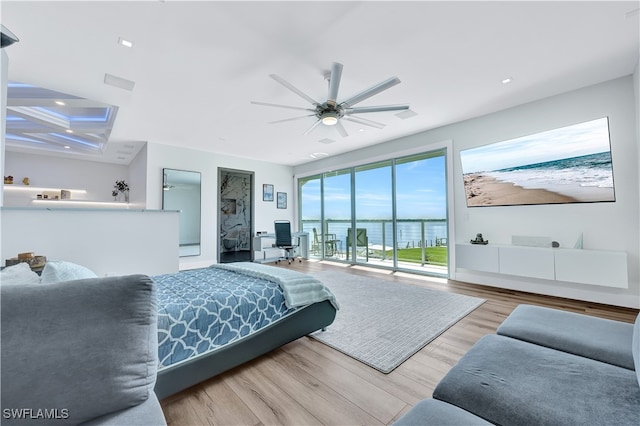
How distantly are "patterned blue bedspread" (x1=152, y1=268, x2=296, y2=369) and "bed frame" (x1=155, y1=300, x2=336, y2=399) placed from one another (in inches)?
1.7

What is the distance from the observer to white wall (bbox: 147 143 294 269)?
17.9ft

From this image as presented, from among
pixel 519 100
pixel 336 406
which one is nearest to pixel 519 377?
pixel 336 406

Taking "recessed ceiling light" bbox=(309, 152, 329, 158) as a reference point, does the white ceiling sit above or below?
below

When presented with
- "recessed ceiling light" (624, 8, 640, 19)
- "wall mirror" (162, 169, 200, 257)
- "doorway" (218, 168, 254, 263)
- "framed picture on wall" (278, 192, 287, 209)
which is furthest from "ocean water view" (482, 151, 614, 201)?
"wall mirror" (162, 169, 200, 257)

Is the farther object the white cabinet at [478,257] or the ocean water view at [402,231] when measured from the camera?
the ocean water view at [402,231]

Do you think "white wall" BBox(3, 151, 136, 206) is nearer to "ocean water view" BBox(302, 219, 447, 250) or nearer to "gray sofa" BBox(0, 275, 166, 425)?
"ocean water view" BBox(302, 219, 447, 250)

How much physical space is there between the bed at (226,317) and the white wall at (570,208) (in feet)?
11.0

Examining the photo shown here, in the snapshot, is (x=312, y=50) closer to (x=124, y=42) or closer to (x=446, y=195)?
(x=124, y=42)

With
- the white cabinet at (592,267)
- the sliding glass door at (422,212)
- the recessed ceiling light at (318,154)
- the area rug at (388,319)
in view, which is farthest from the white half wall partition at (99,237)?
the white cabinet at (592,267)

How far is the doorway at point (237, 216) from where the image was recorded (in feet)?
22.8

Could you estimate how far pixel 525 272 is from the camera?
143 inches

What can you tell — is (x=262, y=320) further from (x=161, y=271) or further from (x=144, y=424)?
(x=161, y=271)

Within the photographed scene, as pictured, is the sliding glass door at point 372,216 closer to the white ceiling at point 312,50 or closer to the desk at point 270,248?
the desk at point 270,248

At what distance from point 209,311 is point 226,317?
0.13m
